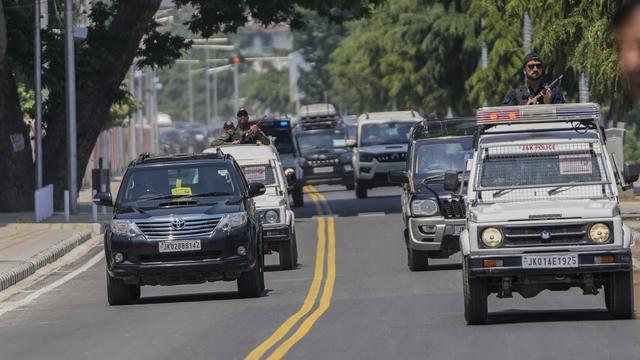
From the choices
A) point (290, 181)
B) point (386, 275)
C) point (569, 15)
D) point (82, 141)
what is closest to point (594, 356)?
point (386, 275)

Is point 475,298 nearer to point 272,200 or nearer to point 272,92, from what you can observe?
point 272,200

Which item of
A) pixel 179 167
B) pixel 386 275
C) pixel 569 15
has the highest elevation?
pixel 569 15

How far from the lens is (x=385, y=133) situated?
4525 centimetres

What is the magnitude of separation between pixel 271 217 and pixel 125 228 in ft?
16.1

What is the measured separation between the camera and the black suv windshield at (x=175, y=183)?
19.5 meters

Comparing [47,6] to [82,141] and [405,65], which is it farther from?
[405,65]

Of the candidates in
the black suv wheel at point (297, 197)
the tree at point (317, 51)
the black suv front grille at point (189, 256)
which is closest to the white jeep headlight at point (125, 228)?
the black suv front grille at point (189, 256)

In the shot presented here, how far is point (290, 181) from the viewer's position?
1070 inches

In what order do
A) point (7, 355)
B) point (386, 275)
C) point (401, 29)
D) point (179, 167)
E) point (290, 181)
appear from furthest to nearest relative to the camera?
point (401, 29), point (290, 181), point (386, 275), point (179, 167), point (7, 355)

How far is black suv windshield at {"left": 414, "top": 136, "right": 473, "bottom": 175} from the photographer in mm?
22984

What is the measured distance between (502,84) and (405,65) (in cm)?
1792

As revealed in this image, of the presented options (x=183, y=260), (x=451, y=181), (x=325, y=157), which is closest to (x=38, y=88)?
(x=325, y=157)

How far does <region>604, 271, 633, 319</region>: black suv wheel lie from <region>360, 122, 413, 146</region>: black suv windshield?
100 feet

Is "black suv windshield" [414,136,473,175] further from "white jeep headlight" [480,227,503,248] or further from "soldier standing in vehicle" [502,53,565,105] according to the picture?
"white jeep headlight" [480,227,503,248]
